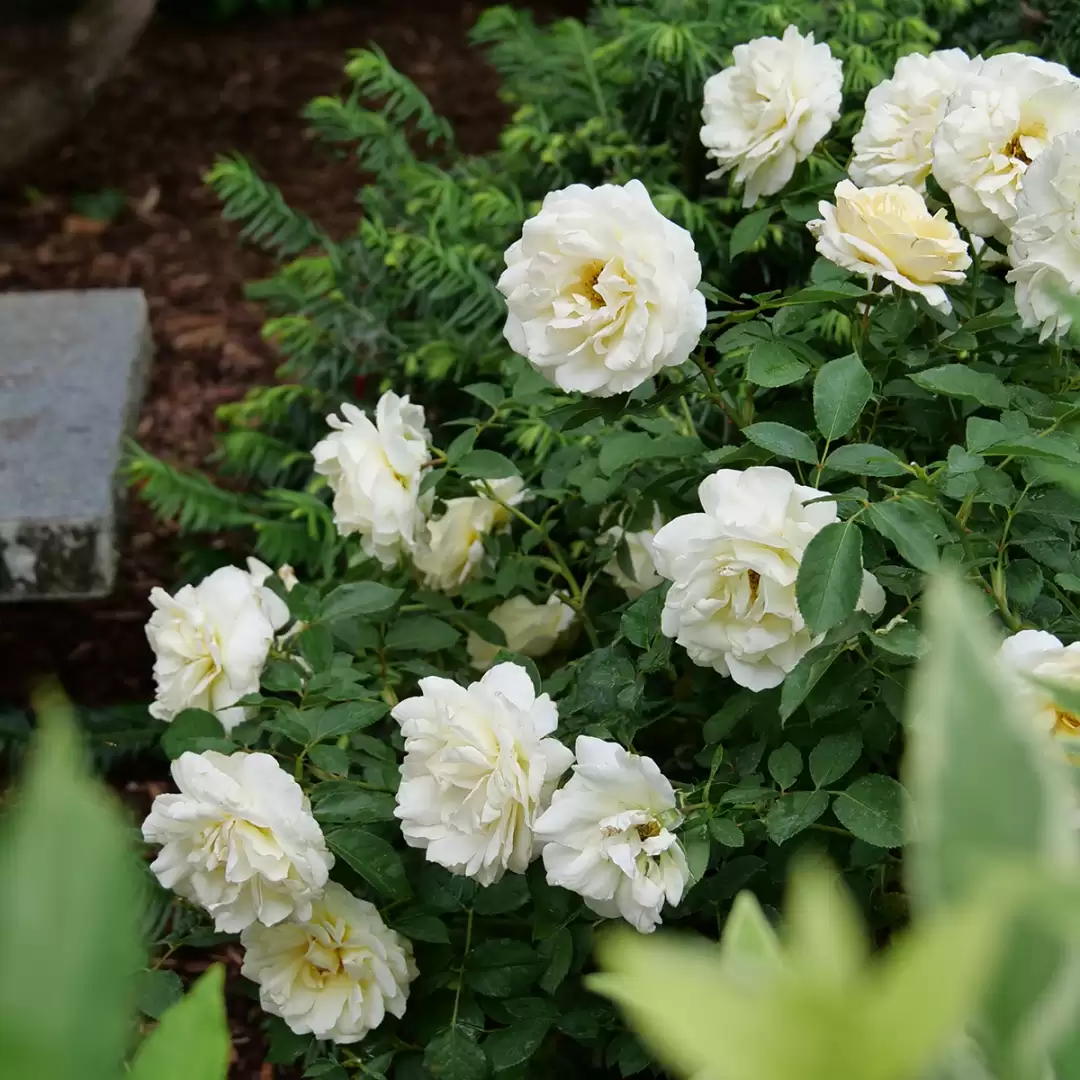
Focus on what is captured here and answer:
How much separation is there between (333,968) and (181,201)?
2966 mm

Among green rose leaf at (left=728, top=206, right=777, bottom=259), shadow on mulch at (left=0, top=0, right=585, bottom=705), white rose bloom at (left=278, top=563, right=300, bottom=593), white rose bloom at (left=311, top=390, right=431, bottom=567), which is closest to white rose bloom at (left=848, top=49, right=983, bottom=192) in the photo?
green rose leaf at (left=728, top=206, right=777, bottom=259)

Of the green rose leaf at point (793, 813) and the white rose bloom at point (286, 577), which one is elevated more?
the green rose leaf at point (793, 813)

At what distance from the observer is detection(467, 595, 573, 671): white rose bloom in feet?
3.80

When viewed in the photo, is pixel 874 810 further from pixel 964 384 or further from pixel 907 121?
pixel 907 121

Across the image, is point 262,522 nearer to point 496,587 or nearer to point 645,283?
point 496,587

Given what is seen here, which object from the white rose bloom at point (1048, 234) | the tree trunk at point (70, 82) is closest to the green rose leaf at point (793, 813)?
the white rose bloom at point (1048, 234)

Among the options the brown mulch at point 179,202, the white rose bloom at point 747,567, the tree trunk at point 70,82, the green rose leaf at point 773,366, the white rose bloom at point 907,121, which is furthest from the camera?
the tree trunk at point 70,82

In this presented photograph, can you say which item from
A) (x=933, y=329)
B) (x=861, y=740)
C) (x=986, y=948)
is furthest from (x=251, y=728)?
(x=986, y=948)

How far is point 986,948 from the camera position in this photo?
168 mm

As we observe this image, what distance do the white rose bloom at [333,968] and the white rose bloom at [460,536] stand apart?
330 mm

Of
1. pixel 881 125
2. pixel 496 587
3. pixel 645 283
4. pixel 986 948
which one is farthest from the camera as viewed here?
pixel 496 587

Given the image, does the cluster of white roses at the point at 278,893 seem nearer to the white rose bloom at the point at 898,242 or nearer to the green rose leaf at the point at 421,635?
the green rose leaf at the point at 421,635

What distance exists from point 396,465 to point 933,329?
47 cm

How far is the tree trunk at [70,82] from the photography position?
3.04 m
